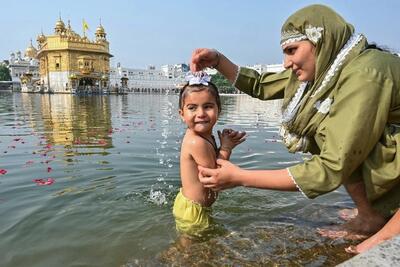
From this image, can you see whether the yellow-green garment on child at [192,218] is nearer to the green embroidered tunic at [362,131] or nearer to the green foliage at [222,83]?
the green embroidered tunic at [362,131]

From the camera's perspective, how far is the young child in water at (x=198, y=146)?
3.16 m

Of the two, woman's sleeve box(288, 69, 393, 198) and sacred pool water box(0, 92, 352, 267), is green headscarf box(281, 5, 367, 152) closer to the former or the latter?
woman's sleeve box(288, 69, 393, 198)

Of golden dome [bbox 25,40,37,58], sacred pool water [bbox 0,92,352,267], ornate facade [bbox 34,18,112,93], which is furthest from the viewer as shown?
golden dome [bbox 25,40,37,58]

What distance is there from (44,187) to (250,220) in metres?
2.85

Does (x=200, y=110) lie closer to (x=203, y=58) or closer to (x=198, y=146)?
(x=198, y=146)

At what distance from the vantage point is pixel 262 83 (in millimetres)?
3783

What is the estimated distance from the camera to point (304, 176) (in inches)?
90.1

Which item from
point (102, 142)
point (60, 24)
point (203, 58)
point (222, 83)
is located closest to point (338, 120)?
point (203, 58)

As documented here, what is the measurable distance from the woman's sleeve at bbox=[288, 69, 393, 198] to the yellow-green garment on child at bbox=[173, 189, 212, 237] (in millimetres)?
1259

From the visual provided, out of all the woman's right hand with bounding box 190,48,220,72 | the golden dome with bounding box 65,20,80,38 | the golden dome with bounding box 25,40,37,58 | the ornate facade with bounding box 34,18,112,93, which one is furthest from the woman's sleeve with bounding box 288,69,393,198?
the golden dome with bounding box 25,40,37,58

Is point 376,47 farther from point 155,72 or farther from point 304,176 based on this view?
point 155,72

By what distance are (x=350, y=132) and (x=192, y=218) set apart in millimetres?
1666

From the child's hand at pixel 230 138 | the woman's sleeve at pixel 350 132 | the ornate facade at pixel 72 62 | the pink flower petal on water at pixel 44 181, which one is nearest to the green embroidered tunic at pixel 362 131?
the woman's sleeve at pixel 350 132

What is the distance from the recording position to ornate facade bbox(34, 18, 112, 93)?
66438 millimetres
